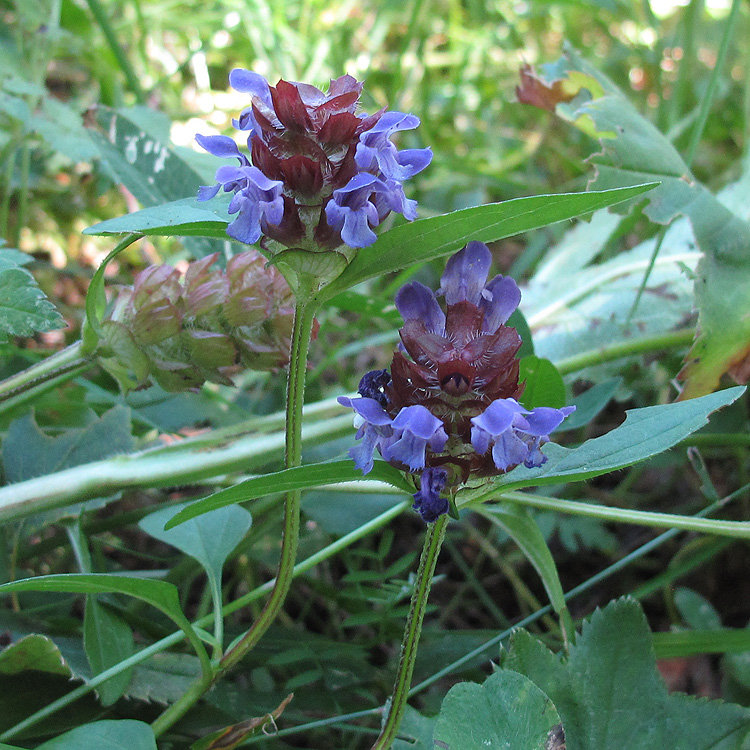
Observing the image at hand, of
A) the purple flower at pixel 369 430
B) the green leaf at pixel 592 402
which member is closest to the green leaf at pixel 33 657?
the purple flower at pixel 369 430

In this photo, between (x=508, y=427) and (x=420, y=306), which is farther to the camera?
(x=420, y=306)

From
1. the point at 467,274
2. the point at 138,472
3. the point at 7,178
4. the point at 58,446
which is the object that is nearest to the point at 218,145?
the point at 467,274

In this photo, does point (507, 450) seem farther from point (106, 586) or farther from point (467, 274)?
point (106, 586)

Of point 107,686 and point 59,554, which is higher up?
point 59,554

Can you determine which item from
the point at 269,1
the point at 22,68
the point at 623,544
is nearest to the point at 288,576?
the point at 623,544

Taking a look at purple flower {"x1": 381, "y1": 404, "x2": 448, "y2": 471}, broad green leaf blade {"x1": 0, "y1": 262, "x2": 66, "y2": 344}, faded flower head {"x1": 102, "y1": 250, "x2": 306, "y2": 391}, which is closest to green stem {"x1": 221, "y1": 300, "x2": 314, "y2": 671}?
purple flower {"x1": 381, "y1": 404, "x2": 448, "y2": 471}

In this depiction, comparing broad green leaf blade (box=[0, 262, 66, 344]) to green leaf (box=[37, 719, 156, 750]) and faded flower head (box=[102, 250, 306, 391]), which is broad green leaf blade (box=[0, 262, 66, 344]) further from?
green leaf (box=[37, 719, 156, 750])

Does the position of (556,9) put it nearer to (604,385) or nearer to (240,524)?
(604,385)
